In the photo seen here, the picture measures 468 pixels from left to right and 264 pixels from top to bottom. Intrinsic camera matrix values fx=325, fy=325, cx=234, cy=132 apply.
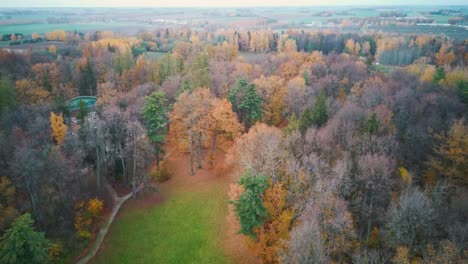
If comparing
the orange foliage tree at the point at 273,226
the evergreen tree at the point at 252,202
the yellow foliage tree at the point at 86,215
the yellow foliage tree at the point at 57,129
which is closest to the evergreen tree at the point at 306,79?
the orange foliage tree at the point at 273,226

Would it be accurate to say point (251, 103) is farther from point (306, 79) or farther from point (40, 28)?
point (40, 28)

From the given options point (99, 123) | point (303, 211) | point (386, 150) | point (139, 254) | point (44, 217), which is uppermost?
point (99, 123)

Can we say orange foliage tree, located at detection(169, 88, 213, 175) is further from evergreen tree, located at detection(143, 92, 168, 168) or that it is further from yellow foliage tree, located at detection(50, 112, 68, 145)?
yellow foliage tree, located at detection(50, 112, 68, 145)

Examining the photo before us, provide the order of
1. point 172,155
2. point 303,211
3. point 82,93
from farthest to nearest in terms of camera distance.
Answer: point 82,93
point 172,155
point 303,211

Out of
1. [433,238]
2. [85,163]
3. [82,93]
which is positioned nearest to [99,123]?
[85,163]

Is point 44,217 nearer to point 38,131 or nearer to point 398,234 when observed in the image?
point 38,131

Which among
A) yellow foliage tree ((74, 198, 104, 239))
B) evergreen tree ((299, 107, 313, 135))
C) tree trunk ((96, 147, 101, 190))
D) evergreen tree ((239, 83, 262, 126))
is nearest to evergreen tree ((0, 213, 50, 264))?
yellow foliage tree ((74, 198, 104, 239))

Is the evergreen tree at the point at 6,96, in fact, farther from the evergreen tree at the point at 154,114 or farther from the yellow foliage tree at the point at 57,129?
the evergreen tree at the point at 154,114
